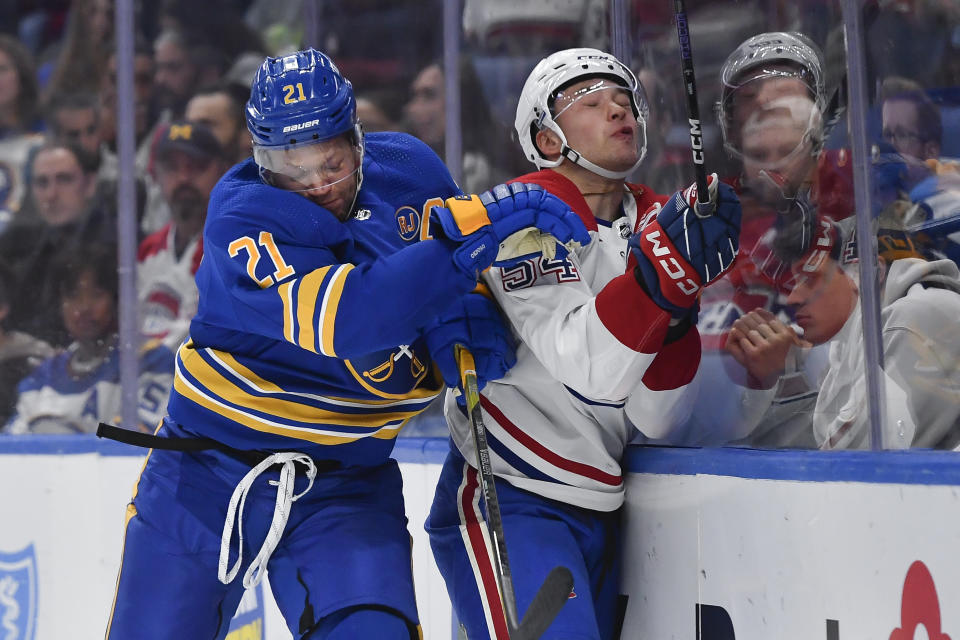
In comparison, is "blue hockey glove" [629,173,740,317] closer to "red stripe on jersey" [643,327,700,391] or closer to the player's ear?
"red stripe on jersey" [643,327,700,391]

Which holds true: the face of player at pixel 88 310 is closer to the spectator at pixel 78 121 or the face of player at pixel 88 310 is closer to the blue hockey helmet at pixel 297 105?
the spectator at pixel 78 121

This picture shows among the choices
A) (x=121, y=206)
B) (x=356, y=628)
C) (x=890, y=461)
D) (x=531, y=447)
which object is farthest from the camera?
(x=121, y=206)

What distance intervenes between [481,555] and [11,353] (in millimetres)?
2355

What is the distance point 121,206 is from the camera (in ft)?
12.1

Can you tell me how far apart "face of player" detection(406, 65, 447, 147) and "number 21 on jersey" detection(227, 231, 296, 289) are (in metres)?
1.32

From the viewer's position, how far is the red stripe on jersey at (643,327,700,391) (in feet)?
6.10

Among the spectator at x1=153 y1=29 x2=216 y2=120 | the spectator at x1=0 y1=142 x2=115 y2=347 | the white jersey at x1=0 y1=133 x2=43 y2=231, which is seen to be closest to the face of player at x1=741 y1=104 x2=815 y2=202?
the spectator at x1=153 y1=29 x2=216 y2=120

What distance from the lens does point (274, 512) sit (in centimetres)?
199

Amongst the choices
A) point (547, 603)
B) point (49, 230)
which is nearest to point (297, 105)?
point (547, 603)

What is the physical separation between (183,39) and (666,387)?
2.40m

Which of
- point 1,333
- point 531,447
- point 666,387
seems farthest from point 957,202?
point 1,333

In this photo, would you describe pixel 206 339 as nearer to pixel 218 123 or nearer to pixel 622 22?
pixel 622 22

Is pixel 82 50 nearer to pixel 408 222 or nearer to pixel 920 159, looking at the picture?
pixel 408 222

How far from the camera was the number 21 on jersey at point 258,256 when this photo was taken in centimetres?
182
